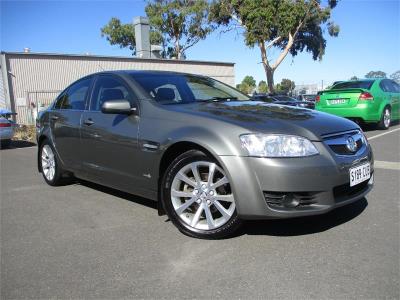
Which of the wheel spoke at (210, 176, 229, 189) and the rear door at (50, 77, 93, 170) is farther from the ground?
the rear door at (50, 77, 93, 170)

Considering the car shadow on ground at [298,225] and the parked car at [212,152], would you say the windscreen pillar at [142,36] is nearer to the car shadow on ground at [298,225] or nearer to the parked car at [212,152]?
the parked car at [212,152]

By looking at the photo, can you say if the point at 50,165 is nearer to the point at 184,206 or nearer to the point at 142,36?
the point at 184,206

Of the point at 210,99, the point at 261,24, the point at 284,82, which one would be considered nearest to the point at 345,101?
the point at 210,99

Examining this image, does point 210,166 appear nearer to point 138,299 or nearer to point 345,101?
point 138,299

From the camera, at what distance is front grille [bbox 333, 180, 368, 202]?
3.29 m

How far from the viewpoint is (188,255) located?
10.4 ft

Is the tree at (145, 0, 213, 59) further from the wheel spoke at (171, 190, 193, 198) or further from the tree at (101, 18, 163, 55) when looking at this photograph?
the wheel spoke at (171, 190, 193, 198)

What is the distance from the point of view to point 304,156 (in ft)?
10.3

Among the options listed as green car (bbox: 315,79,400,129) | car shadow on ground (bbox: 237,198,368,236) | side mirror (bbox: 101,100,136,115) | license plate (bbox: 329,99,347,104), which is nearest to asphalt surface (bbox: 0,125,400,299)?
car shadow on ground (bbox: 237,198,368,236)

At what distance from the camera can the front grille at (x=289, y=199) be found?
10.3ft

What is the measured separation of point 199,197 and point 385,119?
951cm

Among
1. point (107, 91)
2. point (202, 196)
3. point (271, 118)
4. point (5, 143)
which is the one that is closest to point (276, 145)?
point (271, 118)

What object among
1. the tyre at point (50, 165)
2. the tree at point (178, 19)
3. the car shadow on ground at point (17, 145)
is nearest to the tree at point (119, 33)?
the tree at point (178, 19)

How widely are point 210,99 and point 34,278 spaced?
2433 mm
